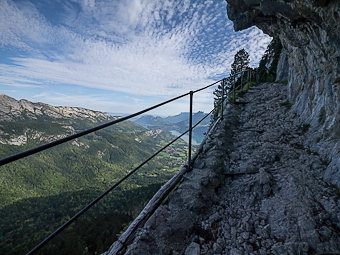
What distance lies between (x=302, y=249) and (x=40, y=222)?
90424mm

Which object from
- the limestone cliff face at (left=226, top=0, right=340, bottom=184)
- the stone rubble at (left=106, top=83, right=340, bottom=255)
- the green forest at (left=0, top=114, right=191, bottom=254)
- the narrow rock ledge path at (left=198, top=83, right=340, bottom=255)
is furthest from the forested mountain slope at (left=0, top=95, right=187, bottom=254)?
the limestone cliff face at (left=226, top=0, right=340, bottom=184)

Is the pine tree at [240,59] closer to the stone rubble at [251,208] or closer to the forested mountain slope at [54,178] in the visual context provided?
the stone rubble at [251,208]

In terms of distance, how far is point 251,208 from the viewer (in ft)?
8.46

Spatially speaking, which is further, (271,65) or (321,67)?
(271,65)

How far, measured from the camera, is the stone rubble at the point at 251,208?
1973mm

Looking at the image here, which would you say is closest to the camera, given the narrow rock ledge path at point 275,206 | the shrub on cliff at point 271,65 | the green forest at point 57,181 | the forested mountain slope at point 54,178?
the narrow rock ledge path at point 275,206

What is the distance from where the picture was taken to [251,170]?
337cm

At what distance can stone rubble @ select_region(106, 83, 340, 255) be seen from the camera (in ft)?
6.47

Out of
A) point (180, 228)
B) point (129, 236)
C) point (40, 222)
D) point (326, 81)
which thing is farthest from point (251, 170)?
point (40, 222)

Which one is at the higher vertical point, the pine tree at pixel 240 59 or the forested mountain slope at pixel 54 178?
the pine tree at pixel 240 59

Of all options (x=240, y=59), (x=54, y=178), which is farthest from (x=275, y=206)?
(x=54, y=178)

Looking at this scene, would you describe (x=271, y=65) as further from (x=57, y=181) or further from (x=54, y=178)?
(x=54, y=178)

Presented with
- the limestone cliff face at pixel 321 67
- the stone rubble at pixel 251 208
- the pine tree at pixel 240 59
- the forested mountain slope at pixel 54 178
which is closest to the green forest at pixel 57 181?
the forested mountain slope at pixel 54 178

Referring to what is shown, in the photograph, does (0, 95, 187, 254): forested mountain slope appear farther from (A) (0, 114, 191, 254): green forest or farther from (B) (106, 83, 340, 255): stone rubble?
(B) (106, 83, 340, 255): stone rubble
